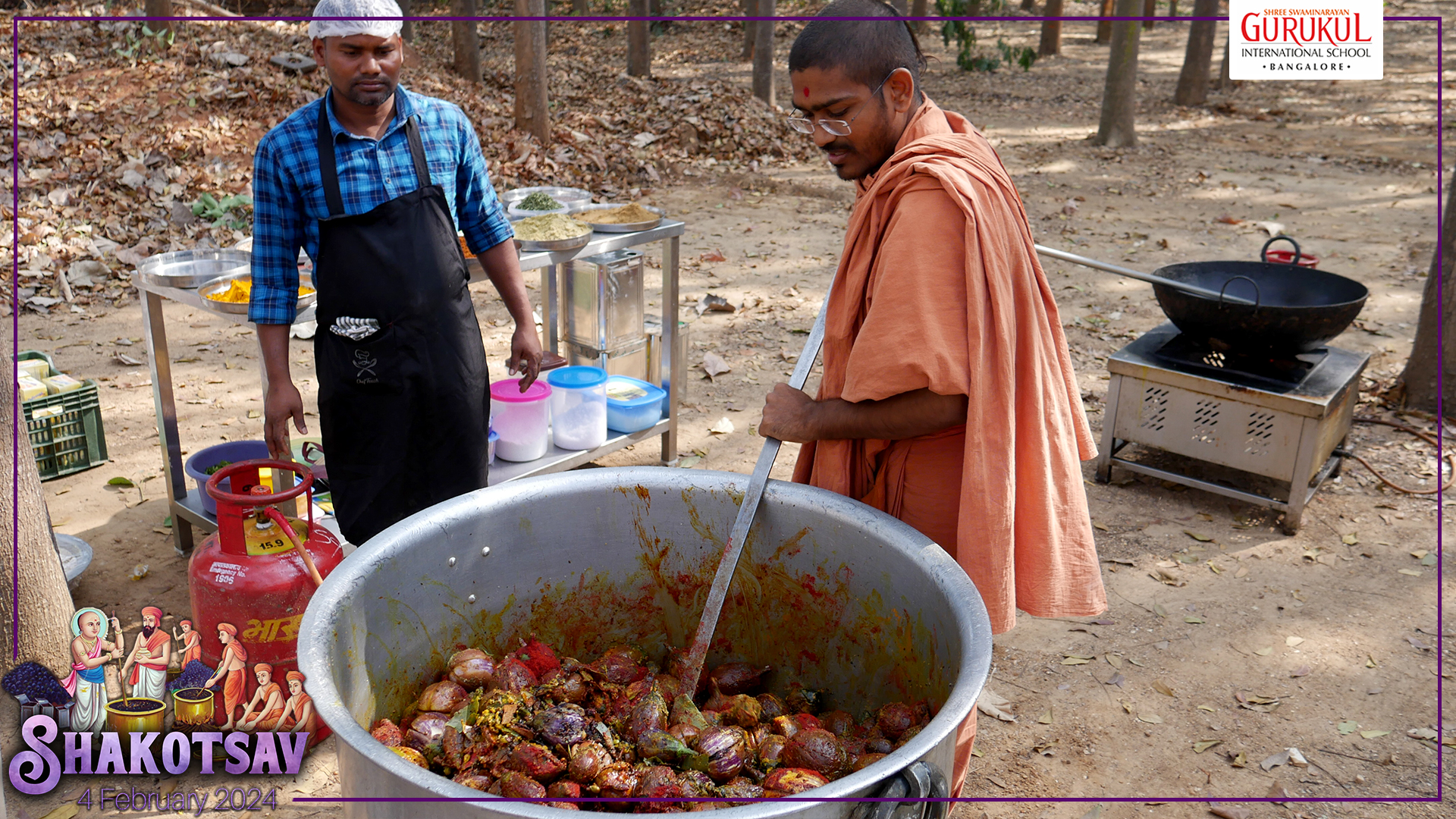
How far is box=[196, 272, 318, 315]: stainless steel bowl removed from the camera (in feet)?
10.3

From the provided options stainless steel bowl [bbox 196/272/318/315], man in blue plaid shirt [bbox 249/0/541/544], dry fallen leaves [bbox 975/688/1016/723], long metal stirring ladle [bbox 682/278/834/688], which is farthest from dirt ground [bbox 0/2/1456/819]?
long metal stirring ladle [bbox 682/278/834/688]

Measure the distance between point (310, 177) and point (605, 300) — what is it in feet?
6.32

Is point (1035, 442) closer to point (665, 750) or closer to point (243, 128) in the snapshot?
point (665, 750)

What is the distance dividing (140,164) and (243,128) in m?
1.05

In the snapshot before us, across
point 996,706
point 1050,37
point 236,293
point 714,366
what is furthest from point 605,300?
point 1050,37

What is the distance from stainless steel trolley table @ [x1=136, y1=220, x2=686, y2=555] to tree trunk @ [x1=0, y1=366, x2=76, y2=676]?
0.59m

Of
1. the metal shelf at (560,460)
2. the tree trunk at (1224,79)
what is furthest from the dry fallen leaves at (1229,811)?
the tree trunk at (1224,79)

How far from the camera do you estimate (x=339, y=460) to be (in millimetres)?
2775

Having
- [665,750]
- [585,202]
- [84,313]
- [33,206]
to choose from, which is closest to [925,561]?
[665,750]

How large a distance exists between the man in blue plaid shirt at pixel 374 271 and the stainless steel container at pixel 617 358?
165 cm

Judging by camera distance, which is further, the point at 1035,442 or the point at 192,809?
the point at 192,809

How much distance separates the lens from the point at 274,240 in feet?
8.46

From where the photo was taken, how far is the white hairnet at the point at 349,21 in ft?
7.86

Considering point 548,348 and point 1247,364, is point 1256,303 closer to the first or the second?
point 1247,364
